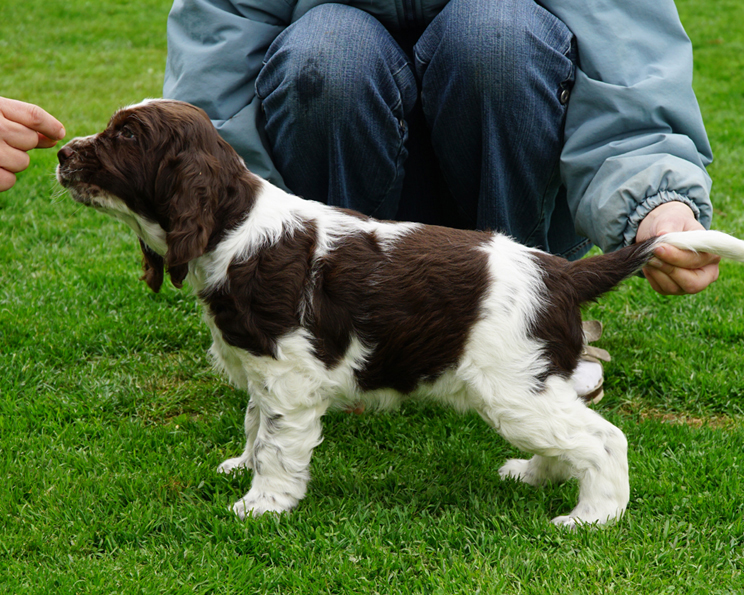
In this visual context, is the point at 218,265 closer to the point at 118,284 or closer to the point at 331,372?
the point at 331,372

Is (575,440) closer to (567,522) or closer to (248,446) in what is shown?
(567,522)

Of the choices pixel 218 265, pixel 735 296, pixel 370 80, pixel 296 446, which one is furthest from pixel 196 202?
pixel 735 296

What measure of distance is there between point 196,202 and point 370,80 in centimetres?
121

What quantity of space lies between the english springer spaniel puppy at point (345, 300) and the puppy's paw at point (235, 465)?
0.96 feet

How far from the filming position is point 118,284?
478 centimetres

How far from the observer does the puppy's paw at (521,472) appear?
3104 mm

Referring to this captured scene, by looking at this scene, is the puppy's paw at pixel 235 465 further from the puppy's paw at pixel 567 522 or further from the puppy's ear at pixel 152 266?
the puppy's paw at pixel 567 522

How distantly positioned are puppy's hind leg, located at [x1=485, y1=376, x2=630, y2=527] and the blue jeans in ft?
4.04

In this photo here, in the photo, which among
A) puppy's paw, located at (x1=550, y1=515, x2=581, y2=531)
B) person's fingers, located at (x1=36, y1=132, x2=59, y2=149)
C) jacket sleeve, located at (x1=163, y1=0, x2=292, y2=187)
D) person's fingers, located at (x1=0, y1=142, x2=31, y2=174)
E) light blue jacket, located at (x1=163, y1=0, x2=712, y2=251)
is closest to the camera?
puppy's paw, located at (x1=550, y1=515, x2=581, y2=531)

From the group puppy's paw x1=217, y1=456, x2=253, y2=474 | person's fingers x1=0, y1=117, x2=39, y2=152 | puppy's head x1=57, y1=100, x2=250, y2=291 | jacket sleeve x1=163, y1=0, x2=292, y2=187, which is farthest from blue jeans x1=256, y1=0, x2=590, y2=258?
puppy's paw x1=217, y1=456, x2=253, y2=474

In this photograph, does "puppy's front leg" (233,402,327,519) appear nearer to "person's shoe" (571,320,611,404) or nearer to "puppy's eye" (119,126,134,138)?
"puppy's eye" (119,126,134,138)

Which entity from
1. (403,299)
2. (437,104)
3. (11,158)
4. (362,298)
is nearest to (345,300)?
(362,298)

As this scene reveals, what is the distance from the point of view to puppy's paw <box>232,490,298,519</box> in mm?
2811

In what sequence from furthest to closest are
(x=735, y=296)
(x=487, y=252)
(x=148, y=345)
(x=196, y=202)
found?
(x=735, y=296) < (x=148, y=345) < (x=487, y=252) < (x=196, y=202)
